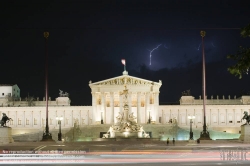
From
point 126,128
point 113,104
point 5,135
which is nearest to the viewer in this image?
point 5,135

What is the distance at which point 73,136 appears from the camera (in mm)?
72875

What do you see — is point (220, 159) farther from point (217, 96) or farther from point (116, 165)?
point (217, 96)

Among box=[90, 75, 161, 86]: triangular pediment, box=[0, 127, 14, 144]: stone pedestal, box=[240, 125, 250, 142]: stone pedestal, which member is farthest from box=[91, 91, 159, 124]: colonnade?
box=[240, 125, 250, 142]: stone pedestal

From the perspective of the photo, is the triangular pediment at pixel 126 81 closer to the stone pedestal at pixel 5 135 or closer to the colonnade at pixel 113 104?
the colonnade at pixel 113 104

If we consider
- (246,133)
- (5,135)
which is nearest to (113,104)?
(5,135)

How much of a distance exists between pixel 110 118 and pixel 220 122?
23700mm

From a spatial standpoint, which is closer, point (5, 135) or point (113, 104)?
point (5, 135)

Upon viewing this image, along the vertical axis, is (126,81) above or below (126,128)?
above

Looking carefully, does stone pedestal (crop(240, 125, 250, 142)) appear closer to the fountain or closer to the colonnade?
the fountain

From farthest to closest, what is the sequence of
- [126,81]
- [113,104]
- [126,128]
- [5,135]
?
[113,104] < [126,81] < [126,128] < [5,135]

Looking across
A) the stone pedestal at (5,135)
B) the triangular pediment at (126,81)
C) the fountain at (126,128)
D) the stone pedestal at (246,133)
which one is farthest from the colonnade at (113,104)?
the stone pedestal at (246,133)

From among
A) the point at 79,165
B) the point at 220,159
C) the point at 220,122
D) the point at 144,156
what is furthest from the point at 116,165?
the point at 220,122

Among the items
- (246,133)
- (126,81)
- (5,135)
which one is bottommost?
(5,135)

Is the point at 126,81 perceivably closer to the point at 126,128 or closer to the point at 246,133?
the point at 126,128
